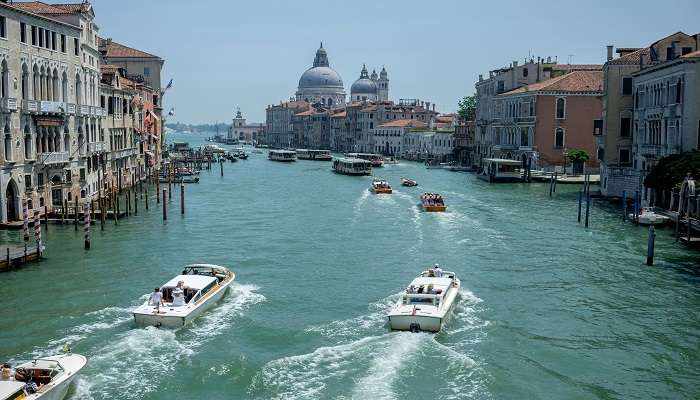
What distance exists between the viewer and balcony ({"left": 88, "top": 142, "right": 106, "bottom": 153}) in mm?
41000

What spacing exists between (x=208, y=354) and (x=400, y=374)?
4.25m

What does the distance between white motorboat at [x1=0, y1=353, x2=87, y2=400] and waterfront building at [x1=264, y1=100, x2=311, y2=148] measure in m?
162

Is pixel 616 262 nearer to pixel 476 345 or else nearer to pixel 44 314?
pixel 476 345

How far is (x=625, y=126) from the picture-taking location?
48312 mm

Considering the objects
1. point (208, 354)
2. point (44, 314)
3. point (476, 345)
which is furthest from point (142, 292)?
point (476, 345)

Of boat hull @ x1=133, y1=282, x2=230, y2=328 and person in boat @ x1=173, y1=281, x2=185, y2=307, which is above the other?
person in boat @ x1=173, y1=281, x2=185, y2=307

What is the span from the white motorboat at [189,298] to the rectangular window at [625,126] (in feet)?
108

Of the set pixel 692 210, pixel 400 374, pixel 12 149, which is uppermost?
pixel 12 149

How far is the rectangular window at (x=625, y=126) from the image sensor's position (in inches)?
1896

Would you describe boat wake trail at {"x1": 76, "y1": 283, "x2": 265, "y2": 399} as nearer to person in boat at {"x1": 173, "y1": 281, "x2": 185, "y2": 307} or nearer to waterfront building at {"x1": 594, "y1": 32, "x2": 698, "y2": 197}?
person in boat at {"x1": 173, "y1": 281, "x2": 185, "y2": 307}

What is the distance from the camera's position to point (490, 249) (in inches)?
1192

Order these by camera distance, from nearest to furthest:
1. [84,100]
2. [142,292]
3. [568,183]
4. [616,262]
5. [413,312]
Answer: [413,312]
[142,292]
[616,262]
[84,100]
[568,183]

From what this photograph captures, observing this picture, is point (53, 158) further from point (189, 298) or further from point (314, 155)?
point (314, 155)

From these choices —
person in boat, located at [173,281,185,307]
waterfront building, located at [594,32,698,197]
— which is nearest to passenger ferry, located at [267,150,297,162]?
waterfront building, located at [594,32,698,197]
